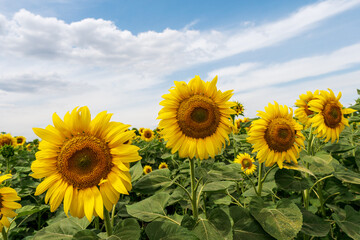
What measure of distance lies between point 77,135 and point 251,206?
1701 mm

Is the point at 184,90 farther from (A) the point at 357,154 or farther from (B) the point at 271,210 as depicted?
(A) the point at 357,154

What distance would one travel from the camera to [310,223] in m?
2.63

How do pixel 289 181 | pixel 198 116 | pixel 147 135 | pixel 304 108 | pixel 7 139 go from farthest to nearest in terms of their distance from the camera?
pixel 147 135
pixel 7 139
pixel 304 108
pixel 289 181
pixel 198 116

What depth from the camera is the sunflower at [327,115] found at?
3.25 m

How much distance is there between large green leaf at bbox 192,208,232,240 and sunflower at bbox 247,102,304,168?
33.9 inches

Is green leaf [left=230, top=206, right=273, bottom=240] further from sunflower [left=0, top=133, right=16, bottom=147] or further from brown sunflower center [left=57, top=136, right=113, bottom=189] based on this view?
sunflower [left=0, top=133, right=16, bottom=147]

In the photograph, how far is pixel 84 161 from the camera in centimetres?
183

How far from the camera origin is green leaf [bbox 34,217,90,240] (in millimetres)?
1975

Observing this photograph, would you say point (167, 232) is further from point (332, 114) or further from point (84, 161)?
point (332, 114)

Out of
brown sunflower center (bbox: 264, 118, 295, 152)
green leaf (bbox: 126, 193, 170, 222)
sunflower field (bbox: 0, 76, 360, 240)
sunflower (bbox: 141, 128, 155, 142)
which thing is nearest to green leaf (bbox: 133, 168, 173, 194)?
sunflower field (bbox: 0, 76, 360, 240)

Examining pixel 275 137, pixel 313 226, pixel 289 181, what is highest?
pixel 275 137

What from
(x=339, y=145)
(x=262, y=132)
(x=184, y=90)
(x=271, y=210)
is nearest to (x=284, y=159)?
(x=262, y=132)

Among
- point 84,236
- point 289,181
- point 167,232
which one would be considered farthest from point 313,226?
point 84,236

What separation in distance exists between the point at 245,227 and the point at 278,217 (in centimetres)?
31
